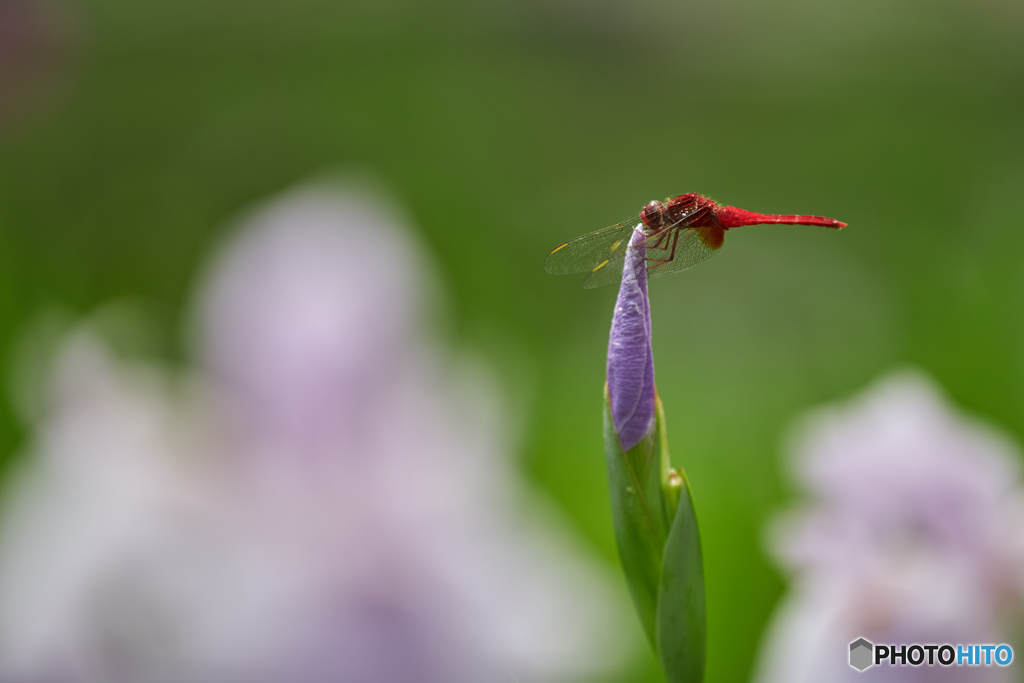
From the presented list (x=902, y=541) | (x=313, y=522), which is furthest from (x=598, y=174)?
(x=313, y=522)

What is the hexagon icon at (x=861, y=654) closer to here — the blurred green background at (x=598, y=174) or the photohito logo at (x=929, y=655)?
the photohito logo at (x=929, y=655)

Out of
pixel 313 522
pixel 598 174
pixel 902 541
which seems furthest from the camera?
pixel 598 174

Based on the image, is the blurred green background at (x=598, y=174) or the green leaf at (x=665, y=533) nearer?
the green leaf at (x=665, y=533)

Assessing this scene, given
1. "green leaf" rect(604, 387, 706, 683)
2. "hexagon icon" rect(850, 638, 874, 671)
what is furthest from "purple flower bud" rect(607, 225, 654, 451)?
"hexagon icon" rect(850, 638, 874, 671)

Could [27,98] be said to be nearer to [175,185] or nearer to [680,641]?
[175,185]

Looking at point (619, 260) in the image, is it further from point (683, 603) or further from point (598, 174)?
point (598, 174)

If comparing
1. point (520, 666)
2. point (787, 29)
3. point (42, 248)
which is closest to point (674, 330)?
point (42, 248)

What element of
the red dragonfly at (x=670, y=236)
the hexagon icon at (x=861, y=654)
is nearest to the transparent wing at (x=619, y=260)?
the red dragonfly at (x=670, y=236)
